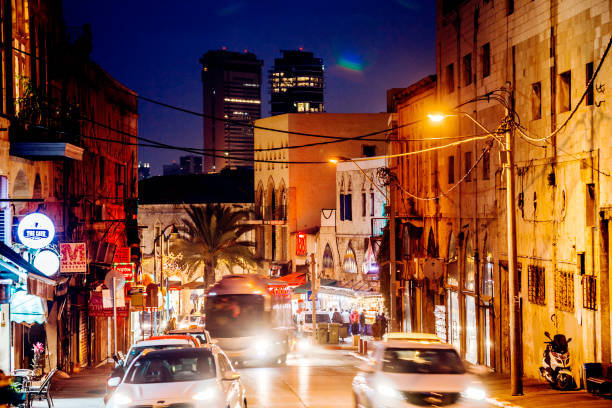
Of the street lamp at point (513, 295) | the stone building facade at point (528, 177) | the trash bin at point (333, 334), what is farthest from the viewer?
the trash bin at point (333, 334)

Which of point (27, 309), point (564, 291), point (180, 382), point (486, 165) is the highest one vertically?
point (486, 165)

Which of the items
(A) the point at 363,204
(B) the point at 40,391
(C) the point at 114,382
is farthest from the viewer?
(A) the point at 363,204

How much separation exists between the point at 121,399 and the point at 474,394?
5.94 m

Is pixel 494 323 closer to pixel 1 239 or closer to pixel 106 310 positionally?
pixel 106 310

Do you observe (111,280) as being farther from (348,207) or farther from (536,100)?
(348,207)

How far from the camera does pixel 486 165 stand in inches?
1337

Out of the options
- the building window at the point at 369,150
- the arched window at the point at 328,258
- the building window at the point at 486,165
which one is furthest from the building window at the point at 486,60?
the building window at the point at 369,150

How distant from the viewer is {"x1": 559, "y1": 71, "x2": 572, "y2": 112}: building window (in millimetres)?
26297

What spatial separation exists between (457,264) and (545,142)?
Result: 1087cm

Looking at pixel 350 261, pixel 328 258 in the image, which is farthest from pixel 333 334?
pixel 328 258

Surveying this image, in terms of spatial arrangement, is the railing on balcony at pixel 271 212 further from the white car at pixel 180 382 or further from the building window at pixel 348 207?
the white car at pixel 180 382

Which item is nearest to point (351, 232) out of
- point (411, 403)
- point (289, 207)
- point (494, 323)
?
point (289, 207)

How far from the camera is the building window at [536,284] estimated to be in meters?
27.7

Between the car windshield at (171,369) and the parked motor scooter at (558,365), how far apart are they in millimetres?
12704
